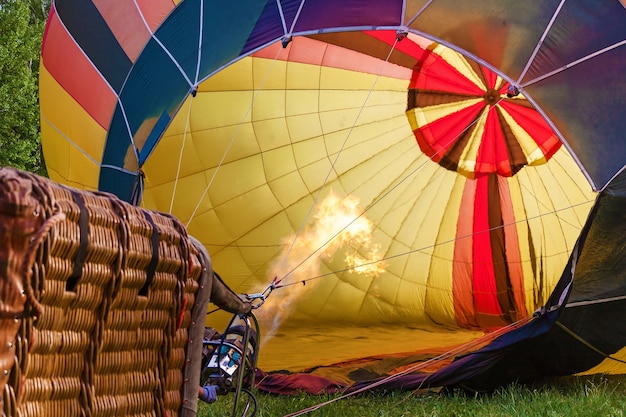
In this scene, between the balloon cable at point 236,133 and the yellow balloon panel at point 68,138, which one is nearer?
the yellow balloon panel at point 68,138

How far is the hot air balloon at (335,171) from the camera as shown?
11.8 feet

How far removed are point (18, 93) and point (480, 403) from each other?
40.0 ft

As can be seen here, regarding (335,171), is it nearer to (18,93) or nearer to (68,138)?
(68,138)

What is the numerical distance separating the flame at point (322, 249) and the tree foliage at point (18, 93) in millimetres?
9839

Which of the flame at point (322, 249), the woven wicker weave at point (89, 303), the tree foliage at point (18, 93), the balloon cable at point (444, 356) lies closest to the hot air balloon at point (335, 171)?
the flame at point (322, 249)

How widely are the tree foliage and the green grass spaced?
36.3ft

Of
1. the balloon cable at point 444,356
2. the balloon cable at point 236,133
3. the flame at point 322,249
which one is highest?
the balloon cable at point 236,133

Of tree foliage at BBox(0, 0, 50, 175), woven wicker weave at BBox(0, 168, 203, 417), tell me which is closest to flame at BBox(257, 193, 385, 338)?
woven wicker weave at BBox(0, 168, 203, 417)

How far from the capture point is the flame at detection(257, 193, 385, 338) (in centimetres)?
420

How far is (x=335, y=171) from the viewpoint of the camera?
435 centimetres

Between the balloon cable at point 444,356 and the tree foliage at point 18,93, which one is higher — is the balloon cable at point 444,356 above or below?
below

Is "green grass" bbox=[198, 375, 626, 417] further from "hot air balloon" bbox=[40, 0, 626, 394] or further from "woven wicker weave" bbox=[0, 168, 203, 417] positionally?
"woven wicker weave" bbox=[0, 168, 203, 417]

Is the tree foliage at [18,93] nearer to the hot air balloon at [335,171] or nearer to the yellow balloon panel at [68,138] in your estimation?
the yellow balloon panel at [68,138]

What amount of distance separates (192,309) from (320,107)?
10.3ft
